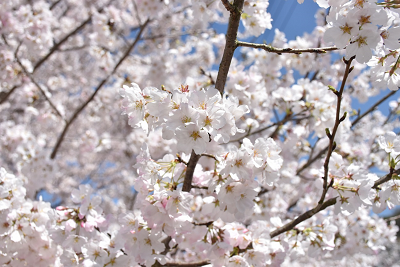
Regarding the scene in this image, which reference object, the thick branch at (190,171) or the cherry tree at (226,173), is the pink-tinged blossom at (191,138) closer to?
the cherry tree at (226,173)

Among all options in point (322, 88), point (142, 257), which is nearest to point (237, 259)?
point (142, 257)

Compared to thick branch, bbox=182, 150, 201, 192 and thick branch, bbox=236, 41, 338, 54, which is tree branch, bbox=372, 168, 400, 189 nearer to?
thick branch, bbox=236, 41, 338, 54

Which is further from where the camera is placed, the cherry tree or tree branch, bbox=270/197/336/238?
tree branch, bbox=270/197/336/238

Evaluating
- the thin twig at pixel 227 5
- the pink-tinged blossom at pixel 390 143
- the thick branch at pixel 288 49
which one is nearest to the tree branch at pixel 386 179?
the pink-tinged blossom at pixel 390 143

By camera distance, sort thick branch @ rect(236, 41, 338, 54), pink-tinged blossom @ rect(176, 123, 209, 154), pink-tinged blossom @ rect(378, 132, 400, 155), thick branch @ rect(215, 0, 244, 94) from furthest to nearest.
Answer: pink-tinged blossom @ rect(378, 132, 400, 155), thick branch @ rect(215, 0, 244, 94), thick branch @ rect(236, 41, 338, 54), pink-tinged blossom @ rect(176, 123, 209, 154)

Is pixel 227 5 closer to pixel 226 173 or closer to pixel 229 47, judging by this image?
pixel 229 47

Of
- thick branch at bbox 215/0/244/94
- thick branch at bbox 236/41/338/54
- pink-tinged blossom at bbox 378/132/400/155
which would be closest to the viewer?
thick branch at bbox 236/41/338/54

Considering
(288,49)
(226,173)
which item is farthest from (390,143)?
(226,173)

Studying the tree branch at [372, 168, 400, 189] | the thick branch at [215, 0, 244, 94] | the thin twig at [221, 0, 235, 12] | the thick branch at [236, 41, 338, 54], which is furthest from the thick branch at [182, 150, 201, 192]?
the tree branch at [372, 168, 400, 189]

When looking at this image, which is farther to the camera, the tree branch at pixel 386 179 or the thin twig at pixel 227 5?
the tree branch at pixel 386 179

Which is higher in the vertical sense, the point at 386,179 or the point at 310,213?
the point at 386,179

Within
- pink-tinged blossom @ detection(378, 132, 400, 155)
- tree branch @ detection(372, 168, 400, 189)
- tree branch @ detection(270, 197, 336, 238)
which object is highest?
pink-tinged blossom @ detection(378, 132, 400, 155)

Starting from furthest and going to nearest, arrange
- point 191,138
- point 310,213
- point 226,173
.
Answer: point 310,213 < point 226,173 < point 191,138

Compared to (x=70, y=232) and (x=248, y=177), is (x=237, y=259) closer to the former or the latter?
(x=248, y=177)
